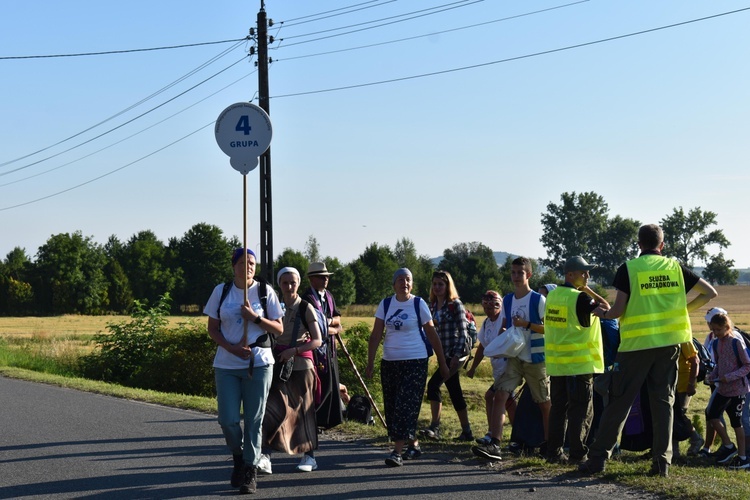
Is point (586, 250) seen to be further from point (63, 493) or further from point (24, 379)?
point (63, 493)

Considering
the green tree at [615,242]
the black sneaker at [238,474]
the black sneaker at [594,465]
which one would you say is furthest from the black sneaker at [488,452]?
the green tree at [615,242]

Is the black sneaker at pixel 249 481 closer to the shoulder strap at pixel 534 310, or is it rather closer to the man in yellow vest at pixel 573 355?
the man in yellow vest at pixel 573 355

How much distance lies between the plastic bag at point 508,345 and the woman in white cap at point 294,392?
1900mm

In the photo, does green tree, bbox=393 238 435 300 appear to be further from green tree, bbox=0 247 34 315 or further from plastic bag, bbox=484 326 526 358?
plastic bag, bbox=484 326 526 358

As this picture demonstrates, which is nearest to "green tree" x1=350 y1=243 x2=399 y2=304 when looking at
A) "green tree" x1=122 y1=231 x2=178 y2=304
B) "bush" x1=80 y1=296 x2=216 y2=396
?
"green tree" x1=122 y1=231 x2=178 y2=304

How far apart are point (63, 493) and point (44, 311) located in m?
107

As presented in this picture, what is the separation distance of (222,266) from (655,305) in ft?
348

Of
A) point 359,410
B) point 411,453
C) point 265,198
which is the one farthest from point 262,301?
point 265,198

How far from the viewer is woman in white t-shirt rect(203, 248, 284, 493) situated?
825 cm

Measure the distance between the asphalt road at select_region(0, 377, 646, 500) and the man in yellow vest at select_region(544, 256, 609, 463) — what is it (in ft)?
2.11

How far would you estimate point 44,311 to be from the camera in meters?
110

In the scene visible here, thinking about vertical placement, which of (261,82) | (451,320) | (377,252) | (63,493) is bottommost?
(63,493)

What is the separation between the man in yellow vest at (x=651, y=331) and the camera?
8445mm

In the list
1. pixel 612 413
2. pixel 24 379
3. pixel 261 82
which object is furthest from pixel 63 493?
pixel 24 379
